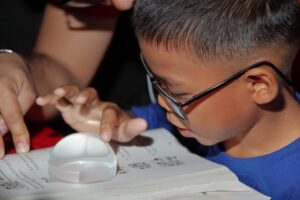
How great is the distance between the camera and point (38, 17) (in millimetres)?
1584

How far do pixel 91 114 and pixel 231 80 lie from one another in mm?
309

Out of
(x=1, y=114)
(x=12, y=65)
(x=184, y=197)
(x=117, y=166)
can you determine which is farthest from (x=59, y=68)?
(x=184, y=197)

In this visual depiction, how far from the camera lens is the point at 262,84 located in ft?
3.15

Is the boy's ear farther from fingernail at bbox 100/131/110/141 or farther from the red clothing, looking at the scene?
the red clothing

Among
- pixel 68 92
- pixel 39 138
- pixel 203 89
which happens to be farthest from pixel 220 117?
pixel 39 138

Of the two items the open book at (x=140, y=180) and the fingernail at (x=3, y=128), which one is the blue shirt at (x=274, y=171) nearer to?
the open book at (x=140, y=180)

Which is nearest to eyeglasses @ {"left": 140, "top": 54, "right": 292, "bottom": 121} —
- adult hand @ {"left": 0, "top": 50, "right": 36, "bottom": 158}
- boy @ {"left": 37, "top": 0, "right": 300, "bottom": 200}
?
boy @ {"left": 37, "top": 0, "right": 300, "bottom": 200}

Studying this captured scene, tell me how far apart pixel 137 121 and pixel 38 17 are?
65cm

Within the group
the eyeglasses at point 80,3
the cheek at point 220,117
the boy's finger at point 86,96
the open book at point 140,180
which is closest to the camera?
the open book at point 140,180

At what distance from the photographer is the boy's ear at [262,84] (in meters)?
0.94

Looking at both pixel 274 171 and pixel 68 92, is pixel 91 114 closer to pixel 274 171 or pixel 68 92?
pixel 68 92

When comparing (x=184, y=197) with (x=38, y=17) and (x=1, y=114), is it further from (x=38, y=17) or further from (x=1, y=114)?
(x=38, y=17)

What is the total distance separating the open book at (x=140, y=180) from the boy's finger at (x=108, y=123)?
0.04 meters

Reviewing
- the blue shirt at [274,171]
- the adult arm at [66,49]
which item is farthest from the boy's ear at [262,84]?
the adult arm at [66,49]
